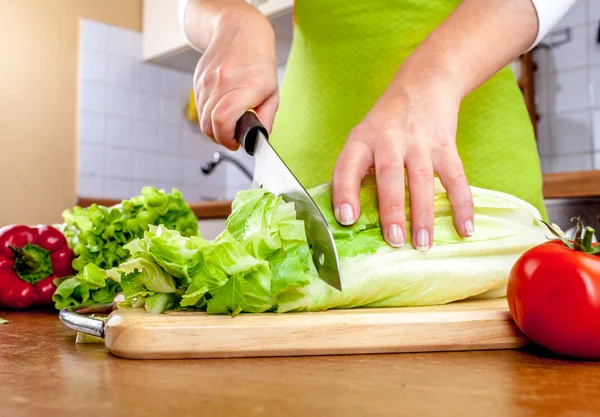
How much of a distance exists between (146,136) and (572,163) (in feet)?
8.48

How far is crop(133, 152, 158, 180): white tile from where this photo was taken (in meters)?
4.46

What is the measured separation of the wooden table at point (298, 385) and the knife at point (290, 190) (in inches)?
6.2

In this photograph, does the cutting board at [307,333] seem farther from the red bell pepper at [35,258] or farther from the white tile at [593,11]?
the white tile at [593,11]

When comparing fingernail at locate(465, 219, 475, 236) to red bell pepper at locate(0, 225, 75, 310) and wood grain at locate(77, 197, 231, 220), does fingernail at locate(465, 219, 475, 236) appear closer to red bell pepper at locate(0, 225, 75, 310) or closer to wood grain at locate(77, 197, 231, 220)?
red bell pepper at locate(0, 225, 75, 310)

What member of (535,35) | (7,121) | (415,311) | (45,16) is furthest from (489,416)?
(45,16)

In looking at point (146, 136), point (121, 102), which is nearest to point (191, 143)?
point (146, 136)

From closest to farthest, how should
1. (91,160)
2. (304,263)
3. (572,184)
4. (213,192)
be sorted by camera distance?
(304,263) → (572,184) → (91,160) → (213,192)

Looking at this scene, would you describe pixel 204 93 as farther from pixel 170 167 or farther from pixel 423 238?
pixel 170 167

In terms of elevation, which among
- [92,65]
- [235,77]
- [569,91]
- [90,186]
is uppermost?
[92,65]

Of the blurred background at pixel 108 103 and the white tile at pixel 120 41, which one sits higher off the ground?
the white tile at pixel 120 41

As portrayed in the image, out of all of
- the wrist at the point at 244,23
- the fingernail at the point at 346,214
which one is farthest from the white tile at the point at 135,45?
the fingernail at the point at 346,214

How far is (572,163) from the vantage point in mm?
3271

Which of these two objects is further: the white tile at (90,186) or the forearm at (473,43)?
the white tile at (90,186)

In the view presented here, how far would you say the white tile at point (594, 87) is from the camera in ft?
10.5
